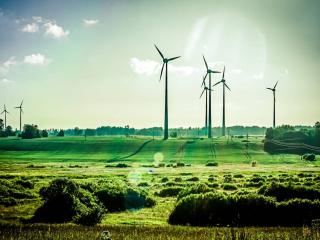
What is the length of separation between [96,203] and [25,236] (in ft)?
59.4

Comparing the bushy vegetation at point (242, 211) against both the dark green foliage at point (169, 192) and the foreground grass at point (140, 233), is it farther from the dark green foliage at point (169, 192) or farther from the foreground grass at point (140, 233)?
the dark green foliage at point (169, 192)

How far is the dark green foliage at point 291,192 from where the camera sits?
48.0 m

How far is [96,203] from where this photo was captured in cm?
4984

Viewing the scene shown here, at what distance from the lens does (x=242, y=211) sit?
1741 inches

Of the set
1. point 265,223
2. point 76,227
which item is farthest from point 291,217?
point 76,227

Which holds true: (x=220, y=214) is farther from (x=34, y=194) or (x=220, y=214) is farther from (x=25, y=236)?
(x=34, y=194)

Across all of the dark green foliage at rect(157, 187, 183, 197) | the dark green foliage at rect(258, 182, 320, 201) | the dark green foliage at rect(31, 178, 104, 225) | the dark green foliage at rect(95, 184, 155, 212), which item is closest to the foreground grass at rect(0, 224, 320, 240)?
the dark green foliage at rect(31, 178, 104, 225)

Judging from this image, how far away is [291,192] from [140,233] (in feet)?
67.4

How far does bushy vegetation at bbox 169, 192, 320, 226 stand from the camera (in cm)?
4338

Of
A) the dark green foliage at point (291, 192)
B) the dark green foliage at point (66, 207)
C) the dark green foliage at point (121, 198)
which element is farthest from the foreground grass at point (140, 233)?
the dark green foliage at point (121, 198)

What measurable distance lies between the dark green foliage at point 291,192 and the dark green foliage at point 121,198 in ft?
48.0

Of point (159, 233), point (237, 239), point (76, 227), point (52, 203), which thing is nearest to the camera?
point (237, 239)

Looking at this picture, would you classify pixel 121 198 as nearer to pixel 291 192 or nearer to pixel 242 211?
pixel 242 211

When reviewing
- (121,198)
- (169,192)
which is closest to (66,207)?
(121,198)
